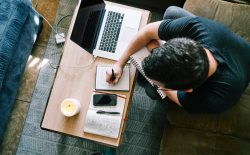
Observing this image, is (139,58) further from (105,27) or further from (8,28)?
(8,28)

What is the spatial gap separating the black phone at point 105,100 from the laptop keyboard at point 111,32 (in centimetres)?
25

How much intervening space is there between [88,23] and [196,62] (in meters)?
0.69

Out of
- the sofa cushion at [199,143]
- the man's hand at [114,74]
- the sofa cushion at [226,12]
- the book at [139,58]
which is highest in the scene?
the sofa cushion at [226,12]

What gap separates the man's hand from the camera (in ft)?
4.78

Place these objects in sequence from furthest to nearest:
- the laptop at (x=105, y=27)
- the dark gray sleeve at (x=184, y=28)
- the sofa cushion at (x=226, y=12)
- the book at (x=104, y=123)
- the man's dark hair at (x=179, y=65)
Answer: the sofa cushion at (x=226, y=12) < the laptop at (x=105, y=27) < the book at (x=104, y=123) < the dark gray sleeve at (x=184, y=28) < the man's dark hair at (x=179, y=65)

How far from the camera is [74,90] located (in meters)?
1.51

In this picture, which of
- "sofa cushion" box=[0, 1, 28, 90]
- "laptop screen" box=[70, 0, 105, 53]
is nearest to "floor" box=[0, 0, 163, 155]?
"sofa cushion" box=[0, 1, 28, 90]

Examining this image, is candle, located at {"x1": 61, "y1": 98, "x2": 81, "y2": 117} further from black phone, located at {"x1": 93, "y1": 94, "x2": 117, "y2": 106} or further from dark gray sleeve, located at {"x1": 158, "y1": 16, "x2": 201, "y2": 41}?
dark gray sleeve, located at {"x1": 158, "y1": 16, "x2": 201, "y2": 41}

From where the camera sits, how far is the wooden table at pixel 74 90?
1455 mm

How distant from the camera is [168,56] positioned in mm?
1096

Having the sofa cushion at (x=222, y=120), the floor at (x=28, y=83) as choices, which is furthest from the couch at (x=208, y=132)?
the floor at (x=28, y=83)

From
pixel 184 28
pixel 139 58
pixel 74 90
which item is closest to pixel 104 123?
pixel 74 90

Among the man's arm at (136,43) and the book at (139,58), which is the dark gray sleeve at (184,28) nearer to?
the man's arm at (136,43)

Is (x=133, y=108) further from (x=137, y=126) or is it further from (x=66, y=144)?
(x=66, y=144)
